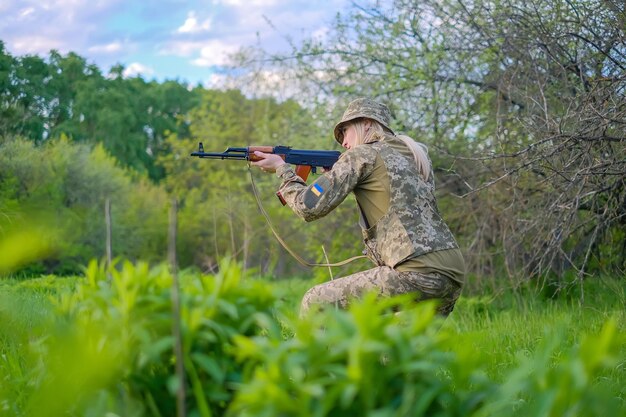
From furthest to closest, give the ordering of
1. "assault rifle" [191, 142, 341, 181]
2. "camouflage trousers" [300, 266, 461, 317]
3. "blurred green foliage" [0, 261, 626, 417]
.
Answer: "assault rifle" [191, 142, 341, 181]
"camouflage trousers" [300, 266, 461, 317]
"blurred green foliage" [0, 261, 626, 417]

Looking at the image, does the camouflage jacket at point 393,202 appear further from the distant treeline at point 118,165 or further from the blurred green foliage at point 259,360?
the distant treeline at point 118,165

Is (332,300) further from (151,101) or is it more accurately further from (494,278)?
(151,101)

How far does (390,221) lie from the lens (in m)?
5.00

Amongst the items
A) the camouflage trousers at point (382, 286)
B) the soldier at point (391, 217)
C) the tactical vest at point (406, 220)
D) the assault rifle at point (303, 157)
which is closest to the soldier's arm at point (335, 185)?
the soldier at point (391, 217)

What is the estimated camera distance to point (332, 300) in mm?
4863

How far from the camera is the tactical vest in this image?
16.1ft

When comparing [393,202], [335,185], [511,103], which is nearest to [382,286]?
[393,202]

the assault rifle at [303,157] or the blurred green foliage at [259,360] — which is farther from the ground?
the assault rifle at [303,157]

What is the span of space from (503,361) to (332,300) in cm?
140

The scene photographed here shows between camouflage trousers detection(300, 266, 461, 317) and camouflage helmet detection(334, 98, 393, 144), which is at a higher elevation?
camouflage helmet detection(334, 98, 393, 144)

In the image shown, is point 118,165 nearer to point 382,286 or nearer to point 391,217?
point 391,217

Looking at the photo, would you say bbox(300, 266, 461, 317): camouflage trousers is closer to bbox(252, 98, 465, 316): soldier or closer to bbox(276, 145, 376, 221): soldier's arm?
bbox(252, 98, 465, 316): soldier

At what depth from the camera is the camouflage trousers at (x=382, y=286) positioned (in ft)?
15.9

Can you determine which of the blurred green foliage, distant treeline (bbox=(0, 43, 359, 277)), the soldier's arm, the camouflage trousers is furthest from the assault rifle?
distant treeline (bbox=(0, 43, 359, 277))
